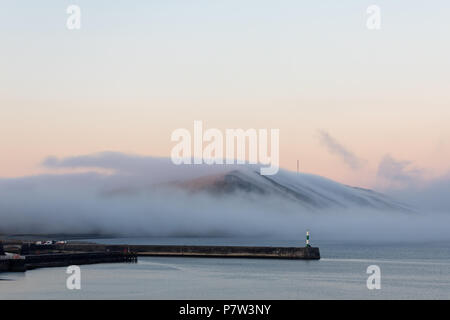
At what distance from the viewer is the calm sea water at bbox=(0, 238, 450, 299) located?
69.1m

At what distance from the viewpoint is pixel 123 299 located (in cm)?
6412

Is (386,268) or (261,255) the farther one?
(261,255)

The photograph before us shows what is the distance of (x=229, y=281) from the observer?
8012 cm

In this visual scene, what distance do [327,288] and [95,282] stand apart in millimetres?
22988

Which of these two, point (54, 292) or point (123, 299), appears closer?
point (123, 299)

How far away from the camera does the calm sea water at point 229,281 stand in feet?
227

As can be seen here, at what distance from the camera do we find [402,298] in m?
69.2

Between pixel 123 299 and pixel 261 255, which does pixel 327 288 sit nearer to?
pixel 123 299
